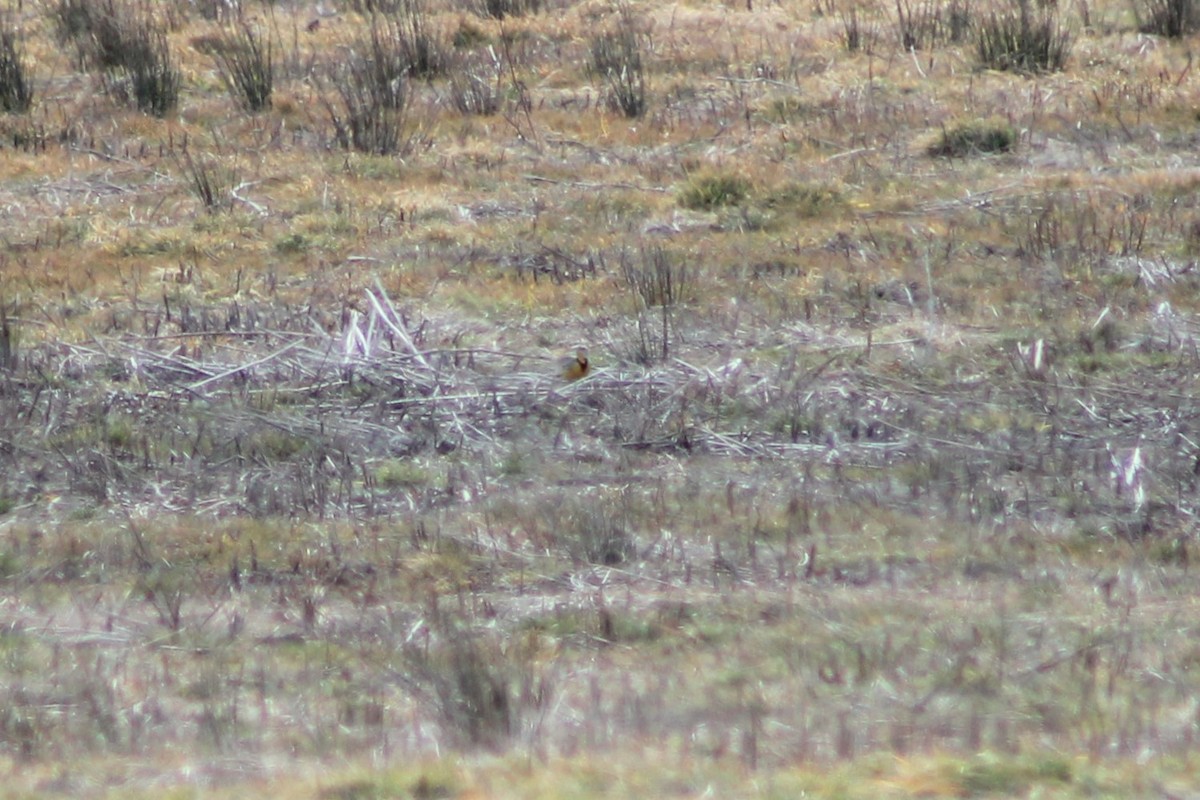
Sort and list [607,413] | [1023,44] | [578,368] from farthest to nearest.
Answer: [1023,44] → [578,368] → [607,413]

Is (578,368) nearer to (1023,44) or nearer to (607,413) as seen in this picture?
(607,413)

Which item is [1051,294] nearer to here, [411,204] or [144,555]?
[411,204]

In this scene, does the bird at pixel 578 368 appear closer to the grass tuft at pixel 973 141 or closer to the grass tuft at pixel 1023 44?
the grass tuft at pixel 973 141

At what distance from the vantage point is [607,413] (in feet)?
22.7

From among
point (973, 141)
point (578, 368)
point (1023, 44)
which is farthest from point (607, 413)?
point (1023, 44)

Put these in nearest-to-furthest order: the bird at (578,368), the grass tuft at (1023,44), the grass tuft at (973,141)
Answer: the bird at (578,368) < the grass tuft at (973,141) < the grass tuft at (1023,44)

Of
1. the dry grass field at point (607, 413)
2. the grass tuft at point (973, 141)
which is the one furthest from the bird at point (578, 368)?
the grass tuft at point (973, 141)

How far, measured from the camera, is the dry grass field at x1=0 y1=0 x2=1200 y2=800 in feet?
13.9

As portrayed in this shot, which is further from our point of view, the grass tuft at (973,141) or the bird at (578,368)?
the grass tuft at (973,141)

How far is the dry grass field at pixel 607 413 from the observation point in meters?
4.23

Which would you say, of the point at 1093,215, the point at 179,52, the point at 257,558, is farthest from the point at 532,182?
the point at 257,558

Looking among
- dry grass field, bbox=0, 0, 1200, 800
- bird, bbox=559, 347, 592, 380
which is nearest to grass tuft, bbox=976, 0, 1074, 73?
dry grass field, bbox=0, 0, 1200, 800

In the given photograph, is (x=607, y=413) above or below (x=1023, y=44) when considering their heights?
below

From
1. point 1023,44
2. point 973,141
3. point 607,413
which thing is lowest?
point 607,413
